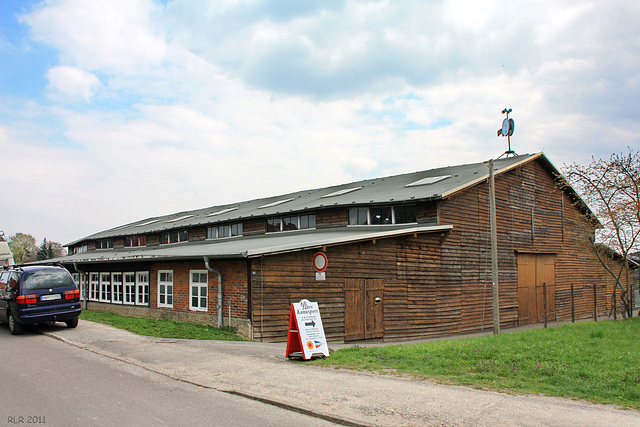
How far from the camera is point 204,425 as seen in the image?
616 cm

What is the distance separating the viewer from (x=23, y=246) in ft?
344

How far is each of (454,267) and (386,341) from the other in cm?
512

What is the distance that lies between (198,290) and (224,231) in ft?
43.0

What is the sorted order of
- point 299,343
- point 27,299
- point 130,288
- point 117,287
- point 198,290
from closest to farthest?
point 299,343, point 27,299, point 198,290, point 130,288, point 117,287

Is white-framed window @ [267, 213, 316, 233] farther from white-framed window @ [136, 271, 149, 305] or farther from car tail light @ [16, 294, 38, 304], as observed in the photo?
car tail light @ [16, 294, 38, 304]

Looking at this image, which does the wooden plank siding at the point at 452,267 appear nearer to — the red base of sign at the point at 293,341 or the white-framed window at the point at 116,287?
the red base of sign at the point at 293,341

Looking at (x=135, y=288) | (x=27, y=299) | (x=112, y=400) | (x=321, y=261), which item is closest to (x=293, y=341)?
(x=321, y=261)

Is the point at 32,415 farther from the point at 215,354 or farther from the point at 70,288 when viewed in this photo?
the point at 70,288

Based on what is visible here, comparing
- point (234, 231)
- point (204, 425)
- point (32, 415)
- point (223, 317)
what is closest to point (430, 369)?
point (204, 425)

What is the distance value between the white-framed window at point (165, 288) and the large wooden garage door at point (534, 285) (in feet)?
54.8

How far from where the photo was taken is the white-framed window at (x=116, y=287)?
2403cm

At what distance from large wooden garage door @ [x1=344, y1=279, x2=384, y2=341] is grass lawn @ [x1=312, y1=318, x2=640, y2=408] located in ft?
17.4

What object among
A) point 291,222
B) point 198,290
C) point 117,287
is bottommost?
point 117,287

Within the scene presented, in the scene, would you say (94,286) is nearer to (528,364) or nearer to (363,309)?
(363,309)
